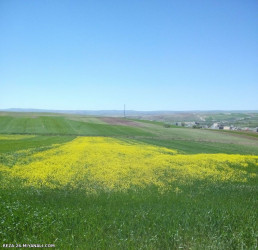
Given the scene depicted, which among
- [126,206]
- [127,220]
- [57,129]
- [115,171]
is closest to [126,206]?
[126,206]

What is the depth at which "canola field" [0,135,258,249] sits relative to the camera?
23.7 ft

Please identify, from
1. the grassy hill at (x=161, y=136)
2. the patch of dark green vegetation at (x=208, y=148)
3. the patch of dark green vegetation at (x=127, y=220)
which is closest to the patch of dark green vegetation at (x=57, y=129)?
the grassy hill at (x=161, y=136)

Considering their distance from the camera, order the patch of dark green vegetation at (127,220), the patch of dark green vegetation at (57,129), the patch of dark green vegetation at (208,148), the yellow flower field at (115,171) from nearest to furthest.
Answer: the patch of dark green vegetation at (127,220)
the yellow flower field at (115,171)
the patch of dark green vegetation at (208,148)
the patch of dark green vegetation at (57,129)

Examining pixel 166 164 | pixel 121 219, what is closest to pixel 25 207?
pixel 121 219

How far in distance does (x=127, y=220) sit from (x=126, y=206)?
151 centimetres

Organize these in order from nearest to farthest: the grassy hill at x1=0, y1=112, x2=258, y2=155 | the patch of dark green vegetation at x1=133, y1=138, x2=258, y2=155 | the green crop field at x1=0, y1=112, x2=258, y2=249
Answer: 1. the green crop field at x1=0, y1=112, x2=258, y2=249
2. the patch of dark green vegetation at x1=133, y1=138, x2=258, y2=155
3. the grassy hill at x1=0, y1=112, x2=258, y2=155

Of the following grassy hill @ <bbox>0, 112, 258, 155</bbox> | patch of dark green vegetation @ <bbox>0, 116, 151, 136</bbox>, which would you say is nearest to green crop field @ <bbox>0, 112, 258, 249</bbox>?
grassy hill @ <bbox>0, 112, 258, 155</bbox>

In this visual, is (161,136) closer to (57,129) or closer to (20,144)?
(57,129)

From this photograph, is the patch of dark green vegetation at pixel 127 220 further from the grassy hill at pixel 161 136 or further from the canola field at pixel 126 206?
the grassy hill at pixel 161 136

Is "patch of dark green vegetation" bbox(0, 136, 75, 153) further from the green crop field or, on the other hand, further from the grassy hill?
the green crop field

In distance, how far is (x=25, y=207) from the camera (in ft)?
30.1

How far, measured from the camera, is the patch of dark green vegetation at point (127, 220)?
708 cm

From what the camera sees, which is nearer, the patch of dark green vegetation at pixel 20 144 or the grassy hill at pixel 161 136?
the patch of dark green vegetation at pixel 20 144

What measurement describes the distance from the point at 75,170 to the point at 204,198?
8.68m
